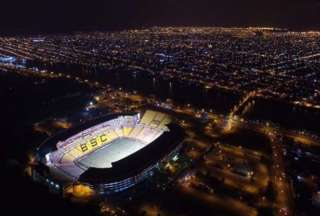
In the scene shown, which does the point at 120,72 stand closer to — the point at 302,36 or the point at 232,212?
the point at 232,212

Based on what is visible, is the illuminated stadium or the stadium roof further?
the illuminated stadium

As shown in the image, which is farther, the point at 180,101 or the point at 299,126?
the point at 180,101

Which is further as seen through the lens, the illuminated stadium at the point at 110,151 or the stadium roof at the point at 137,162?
the illuminated stadium at the point at 110,151

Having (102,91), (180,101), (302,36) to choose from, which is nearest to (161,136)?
(180,101)

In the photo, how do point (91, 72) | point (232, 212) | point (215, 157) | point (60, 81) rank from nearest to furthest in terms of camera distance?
point (232, 212) < point (215, 157) < point (60, 81) < point (91, 72)

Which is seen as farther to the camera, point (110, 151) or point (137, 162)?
point (110, 151)

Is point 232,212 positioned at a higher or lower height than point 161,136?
lower

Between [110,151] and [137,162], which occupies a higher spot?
[137,162]

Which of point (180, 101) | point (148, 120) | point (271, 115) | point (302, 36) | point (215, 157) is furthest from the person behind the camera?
point (302, 36)
